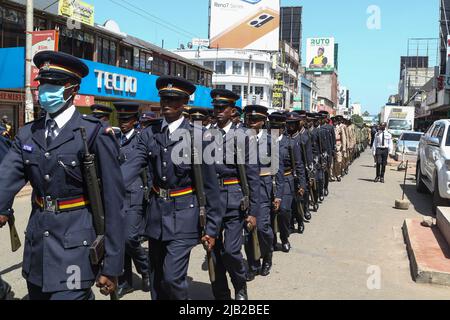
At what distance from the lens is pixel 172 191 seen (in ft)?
12.4

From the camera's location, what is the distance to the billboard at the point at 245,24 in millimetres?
40188

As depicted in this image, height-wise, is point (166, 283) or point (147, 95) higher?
point (147, 95)

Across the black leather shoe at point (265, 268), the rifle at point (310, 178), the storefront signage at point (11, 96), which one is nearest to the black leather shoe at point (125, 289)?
the black leather shoe at point (265, 268)

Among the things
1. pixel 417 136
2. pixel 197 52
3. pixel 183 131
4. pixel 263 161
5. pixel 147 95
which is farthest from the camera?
pixel 197 52

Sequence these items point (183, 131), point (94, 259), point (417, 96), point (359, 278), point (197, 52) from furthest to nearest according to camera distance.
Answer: point (417, 96) → point (197, 52) → point (359, 278) → point (183, 131) → point (94, 259)

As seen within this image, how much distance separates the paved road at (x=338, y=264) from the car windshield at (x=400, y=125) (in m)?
24.4

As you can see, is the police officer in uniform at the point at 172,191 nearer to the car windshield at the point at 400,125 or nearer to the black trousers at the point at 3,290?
the black trousers at the point at 3,290

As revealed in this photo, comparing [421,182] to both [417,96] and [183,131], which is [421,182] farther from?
[417,96]

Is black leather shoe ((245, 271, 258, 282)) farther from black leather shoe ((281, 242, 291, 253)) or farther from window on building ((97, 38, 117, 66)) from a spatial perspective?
window on building ((97, 38, 117, 66))

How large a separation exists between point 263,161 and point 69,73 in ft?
11.8

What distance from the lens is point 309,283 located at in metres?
5.39

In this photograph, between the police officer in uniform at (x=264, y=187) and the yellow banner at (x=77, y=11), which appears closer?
the police officer in uniform at (x=264, y=187)

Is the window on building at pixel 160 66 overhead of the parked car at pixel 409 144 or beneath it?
overhead

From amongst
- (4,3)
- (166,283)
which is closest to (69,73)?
(166,283)
